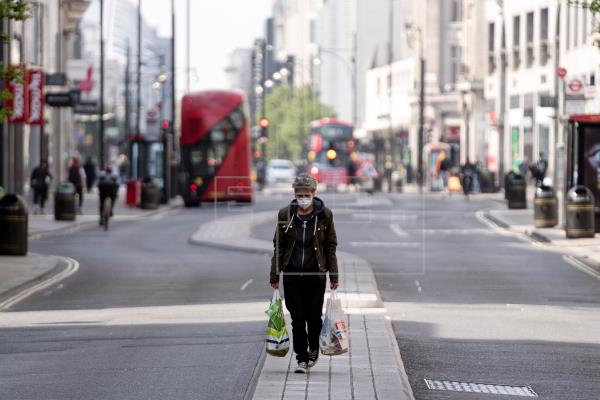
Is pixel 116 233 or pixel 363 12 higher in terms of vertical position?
pixel 363 12

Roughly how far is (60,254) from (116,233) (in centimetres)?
872

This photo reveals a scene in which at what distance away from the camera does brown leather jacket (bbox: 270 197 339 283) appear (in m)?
13.2

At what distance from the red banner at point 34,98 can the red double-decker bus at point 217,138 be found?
8395 millimetres

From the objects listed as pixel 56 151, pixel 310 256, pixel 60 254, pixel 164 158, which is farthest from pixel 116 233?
pixel 56 151

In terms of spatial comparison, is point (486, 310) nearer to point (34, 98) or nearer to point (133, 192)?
point (34, 98)

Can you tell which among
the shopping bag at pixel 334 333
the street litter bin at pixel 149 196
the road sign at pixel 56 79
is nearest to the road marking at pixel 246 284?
the shopping bag at pixel 334 333

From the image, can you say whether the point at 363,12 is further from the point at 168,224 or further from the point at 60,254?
the point at 60,254

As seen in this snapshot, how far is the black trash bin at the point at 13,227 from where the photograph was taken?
31.3 metres

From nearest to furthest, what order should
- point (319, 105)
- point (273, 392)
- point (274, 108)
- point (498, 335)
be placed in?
point (273, 392)
point (498, 335)
point (319, 105)
point (274, 108)

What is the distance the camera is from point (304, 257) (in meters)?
13.1

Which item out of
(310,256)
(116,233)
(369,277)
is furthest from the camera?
(116,233)

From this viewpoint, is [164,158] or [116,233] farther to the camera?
[164,158]

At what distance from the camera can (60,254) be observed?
32906 millimetres

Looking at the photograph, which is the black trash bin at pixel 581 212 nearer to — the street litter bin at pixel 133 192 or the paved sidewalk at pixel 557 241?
the paved sidewalk at pixel 557 241
